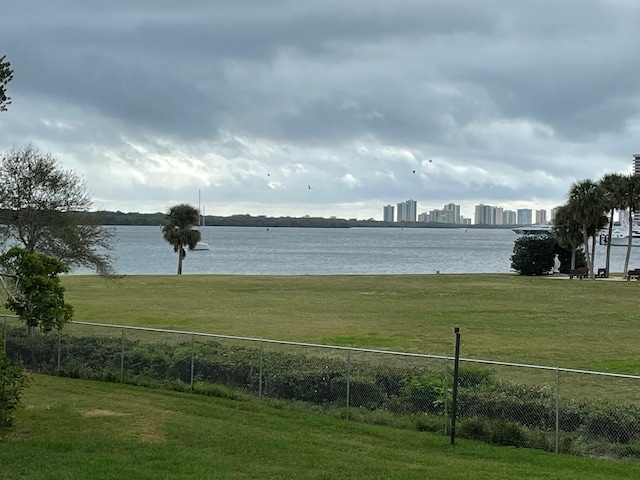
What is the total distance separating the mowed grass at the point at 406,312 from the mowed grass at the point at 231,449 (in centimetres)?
1276

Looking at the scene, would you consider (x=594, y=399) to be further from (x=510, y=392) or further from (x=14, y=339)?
(x=14, y=339)

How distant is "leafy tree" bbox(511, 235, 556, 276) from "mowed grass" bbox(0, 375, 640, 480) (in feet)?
231

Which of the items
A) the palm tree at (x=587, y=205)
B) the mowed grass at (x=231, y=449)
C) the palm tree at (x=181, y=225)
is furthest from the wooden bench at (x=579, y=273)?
the mowed grass at (x=231, y=449)

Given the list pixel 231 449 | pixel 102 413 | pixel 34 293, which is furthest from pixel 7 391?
pixel 231 449

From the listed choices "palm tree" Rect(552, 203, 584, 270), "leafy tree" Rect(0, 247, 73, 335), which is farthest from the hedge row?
"palm tree" Rect(552, 203, 584, 270)

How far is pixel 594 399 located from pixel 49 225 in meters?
25.8

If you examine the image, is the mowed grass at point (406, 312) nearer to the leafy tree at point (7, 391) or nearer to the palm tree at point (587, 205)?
the palm tree at point (587, 205)

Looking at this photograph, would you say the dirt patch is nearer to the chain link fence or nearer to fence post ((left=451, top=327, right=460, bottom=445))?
the chain link fence

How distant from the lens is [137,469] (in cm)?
1372

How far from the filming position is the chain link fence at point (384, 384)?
16.9 metres

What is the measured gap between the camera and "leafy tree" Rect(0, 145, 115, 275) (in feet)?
118

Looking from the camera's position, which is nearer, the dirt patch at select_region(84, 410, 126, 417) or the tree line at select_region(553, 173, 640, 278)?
the dirt patch at select_region(84, 410, 126, 417)

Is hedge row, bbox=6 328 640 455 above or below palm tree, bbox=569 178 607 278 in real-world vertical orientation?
below

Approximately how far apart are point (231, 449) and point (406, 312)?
104 feet
